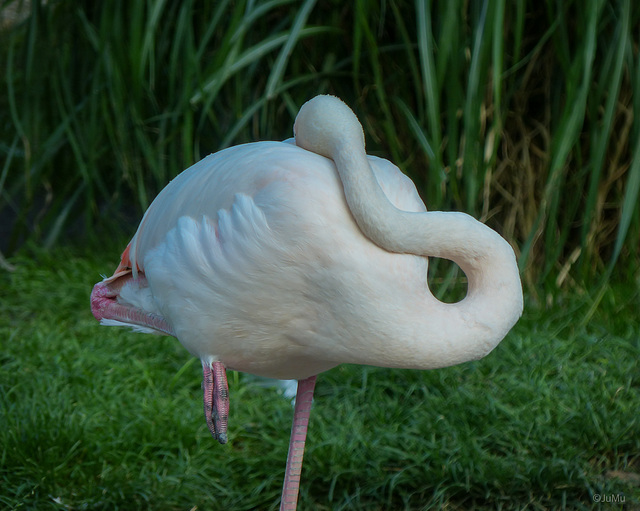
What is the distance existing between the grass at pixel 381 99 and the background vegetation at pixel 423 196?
1 cm

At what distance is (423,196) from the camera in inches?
140

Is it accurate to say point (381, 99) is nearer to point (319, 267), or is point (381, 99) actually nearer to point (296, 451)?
point (296, 451)

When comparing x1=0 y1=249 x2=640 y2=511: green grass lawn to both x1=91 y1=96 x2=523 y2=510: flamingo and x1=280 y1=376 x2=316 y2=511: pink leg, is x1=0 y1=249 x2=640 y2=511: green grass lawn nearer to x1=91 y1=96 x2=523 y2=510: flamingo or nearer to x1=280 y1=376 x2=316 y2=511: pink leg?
x1=280 y1=376 x2=316 y2=511: pink leg

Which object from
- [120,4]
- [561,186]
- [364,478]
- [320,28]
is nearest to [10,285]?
[120,4]

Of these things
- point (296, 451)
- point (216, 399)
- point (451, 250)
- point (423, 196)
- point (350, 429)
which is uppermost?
point (451, 250)

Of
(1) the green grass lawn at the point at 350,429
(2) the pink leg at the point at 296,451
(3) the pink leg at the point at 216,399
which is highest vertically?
(3) the pink leg at the point at 216,399

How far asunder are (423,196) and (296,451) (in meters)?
1.74

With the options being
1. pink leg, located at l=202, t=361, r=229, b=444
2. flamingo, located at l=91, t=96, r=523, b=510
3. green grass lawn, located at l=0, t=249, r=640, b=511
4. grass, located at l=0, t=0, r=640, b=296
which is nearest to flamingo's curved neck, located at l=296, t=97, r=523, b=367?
flamingo, located at l=91, t=96, r=523, b=510

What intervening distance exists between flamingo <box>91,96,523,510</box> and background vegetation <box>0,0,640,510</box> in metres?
0.74

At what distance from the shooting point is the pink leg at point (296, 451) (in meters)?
2.00

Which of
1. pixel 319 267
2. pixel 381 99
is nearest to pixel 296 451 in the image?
pixel 319 267

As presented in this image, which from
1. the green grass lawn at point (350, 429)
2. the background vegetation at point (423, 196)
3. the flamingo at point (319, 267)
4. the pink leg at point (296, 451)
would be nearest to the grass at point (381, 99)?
the background vegetation at point (423, 196)

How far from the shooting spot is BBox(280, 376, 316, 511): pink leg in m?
2.00

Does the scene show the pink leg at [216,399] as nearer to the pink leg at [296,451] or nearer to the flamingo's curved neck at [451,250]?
the pink leg at [296,451]
